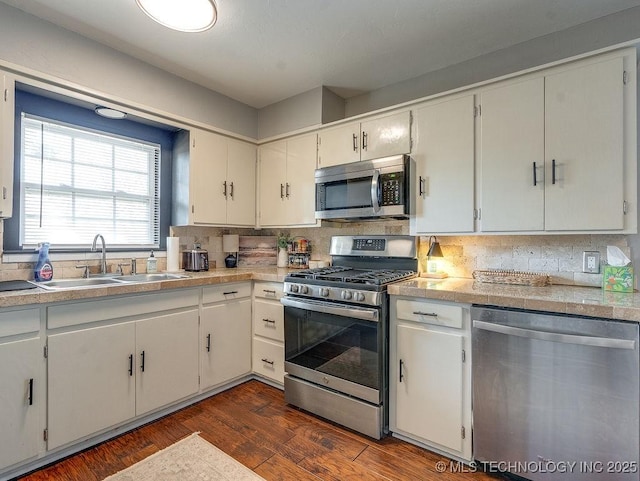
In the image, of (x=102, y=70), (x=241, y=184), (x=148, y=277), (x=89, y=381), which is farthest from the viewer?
(x=241, y=184)

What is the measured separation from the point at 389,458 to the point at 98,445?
5.61 feet

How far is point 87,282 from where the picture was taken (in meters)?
2.28

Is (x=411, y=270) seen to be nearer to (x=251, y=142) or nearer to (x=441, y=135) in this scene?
(x=441, y=135)

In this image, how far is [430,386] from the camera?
74.4 inches

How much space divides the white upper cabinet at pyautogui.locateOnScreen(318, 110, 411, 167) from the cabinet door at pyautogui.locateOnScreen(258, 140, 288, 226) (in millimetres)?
462

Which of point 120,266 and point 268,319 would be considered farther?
point 268,319

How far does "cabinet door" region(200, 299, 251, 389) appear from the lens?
97.7 inches

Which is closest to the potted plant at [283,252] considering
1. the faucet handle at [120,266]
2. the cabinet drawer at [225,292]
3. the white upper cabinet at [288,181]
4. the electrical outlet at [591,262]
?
the white upper cabinet at [288,181]

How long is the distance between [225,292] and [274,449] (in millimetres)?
1172

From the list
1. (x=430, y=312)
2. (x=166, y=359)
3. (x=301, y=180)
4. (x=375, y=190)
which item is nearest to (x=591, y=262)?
(x=430, y=312)

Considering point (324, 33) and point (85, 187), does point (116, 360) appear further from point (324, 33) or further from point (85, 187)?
point (324, 33)

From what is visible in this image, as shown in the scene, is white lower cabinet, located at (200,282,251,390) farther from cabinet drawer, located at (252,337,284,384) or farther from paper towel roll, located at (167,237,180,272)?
paper towel roll, located at (167,237,180,272)

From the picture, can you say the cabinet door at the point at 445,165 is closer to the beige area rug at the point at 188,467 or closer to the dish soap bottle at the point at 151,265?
the beige area rug at the point at 188,467

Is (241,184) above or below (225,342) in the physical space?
above
